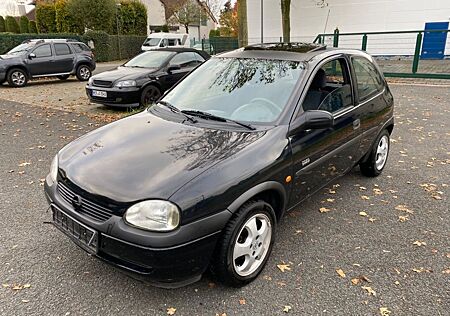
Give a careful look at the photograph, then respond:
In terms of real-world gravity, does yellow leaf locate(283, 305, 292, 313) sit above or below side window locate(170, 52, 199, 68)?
below

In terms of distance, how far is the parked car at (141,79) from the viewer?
8.29m

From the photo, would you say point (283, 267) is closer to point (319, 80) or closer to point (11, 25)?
point (319, 80)

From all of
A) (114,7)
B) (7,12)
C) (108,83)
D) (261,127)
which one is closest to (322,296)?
(261,127)

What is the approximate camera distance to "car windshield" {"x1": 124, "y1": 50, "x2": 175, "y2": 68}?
9000 millimetres

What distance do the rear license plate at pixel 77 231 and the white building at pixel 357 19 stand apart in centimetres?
1729

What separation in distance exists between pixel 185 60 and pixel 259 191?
7.47 metres

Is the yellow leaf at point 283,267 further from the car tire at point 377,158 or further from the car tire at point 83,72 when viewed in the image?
Result: the car tire at point 83,72

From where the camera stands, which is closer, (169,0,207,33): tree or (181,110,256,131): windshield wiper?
(181,110,256,131): windshield wiper

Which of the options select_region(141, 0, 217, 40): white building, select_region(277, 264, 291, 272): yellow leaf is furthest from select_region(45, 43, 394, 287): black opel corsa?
select_region(141, 0, 217, 40): white building

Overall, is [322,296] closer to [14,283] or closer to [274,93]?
[274,93]

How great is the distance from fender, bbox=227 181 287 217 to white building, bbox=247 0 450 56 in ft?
53.6

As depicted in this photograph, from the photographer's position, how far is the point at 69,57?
47.9 feet

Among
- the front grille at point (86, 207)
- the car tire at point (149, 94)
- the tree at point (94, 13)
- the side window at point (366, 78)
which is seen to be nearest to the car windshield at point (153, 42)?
the tree at point (94, 13)

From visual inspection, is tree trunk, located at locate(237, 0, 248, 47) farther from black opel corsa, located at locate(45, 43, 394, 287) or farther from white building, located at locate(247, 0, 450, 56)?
black opel corsa, located at locate(45, 43, 394, 287)
